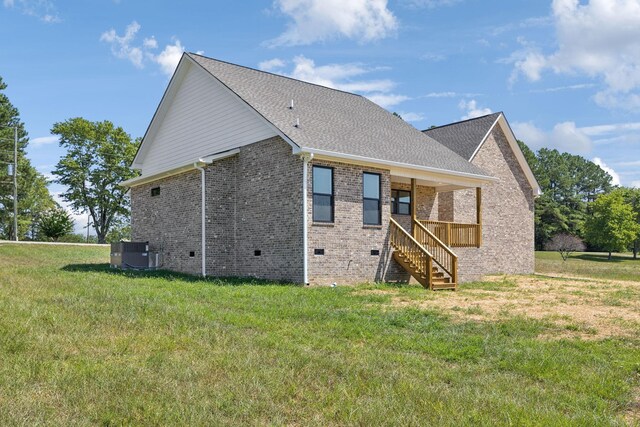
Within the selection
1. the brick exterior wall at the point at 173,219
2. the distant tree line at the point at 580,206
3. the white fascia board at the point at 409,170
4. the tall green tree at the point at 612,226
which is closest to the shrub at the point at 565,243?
the distant tree line at the point at 580,206

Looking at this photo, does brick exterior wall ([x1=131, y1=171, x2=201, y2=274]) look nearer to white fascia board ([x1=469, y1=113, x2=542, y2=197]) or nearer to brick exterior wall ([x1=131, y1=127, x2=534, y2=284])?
brick exterior wall ([x1=131, y1=127, x2=534, y2=284])

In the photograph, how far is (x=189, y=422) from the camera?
4.28 metres

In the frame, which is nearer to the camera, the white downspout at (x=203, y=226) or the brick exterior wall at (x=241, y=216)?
the brick exterior wall at (x=241, y=216)

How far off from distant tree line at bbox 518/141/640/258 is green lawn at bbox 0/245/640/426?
58.8 m

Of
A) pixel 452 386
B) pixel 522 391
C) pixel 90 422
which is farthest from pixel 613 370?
pixel 90 422

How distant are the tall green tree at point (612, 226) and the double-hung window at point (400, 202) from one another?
160 ft

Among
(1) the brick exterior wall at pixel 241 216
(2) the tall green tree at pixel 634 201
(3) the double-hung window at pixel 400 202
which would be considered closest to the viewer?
(1) the brick exterior wall at pixel 241 216

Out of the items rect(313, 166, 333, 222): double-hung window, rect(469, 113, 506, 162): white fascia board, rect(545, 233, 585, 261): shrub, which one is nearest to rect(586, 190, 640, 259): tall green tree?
rect(545, 233, 585, 261): shrub

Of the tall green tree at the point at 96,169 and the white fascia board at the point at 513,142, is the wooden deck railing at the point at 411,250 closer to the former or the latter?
the white fascia board at the point at 513,142

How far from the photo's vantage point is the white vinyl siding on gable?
17797 millimetres

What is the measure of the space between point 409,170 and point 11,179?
43867 millimetres

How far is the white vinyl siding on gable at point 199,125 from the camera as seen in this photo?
17.8 meters

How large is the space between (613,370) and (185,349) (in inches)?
200

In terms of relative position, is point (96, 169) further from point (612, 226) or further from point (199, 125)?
point (612, 226)
